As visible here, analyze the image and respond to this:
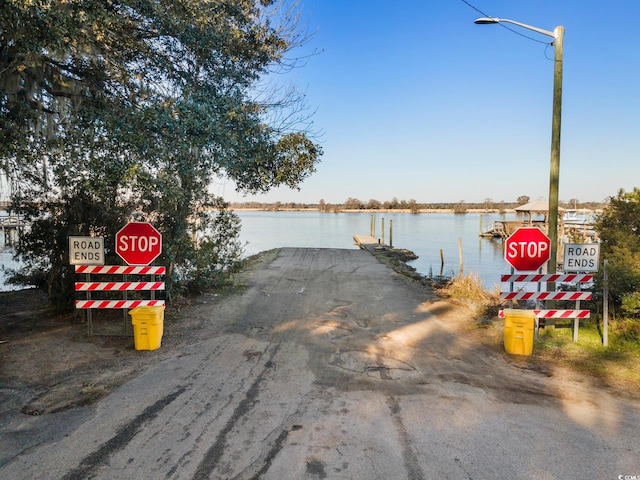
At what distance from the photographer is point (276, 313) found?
368 inches

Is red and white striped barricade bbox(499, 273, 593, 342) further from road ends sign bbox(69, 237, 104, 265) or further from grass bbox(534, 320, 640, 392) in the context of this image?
road ends sign bbox(69, 237, 104, 265)

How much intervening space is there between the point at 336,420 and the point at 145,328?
3.80 m

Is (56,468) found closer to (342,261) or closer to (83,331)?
(83,331)

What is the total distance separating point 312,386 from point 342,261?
15063 millimetres

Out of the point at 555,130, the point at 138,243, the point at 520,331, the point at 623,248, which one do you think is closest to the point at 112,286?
the point at 138,243

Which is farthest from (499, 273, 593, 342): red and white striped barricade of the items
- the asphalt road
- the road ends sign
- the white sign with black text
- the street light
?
the road ends sign

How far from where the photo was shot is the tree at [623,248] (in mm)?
7250

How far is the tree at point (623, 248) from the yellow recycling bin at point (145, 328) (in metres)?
7.73

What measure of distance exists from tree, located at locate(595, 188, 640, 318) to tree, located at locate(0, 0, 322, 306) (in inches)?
243

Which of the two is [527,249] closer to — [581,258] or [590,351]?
[581,258]

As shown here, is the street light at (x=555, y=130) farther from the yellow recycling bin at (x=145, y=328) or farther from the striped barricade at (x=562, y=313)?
the yellow recycling bin at (x=145, y=328)

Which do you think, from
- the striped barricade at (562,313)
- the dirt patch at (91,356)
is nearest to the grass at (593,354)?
the dirt patch at (91,356)

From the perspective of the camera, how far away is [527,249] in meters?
7.51

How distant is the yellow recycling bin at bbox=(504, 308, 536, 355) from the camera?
263 inches
